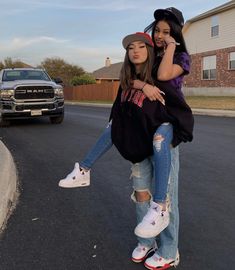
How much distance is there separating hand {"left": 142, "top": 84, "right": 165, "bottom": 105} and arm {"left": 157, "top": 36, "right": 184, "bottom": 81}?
9 centimetres

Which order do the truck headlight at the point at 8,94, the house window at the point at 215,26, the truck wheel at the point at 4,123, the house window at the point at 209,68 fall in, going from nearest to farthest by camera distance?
the truck headlight at the point at 8,94, the truck wheel at the point at 4,123, the house window at the point at 215,26, the house window at the point at 209,68

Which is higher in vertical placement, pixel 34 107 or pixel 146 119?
pixel 146 119

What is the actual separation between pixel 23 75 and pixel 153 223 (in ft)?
40.8

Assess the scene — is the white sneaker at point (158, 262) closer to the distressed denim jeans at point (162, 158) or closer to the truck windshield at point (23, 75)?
the distressed denim jeans at point (162, 158)

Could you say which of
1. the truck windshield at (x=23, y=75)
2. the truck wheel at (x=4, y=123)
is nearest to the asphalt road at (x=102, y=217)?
the truck wheel at (x=4, y=123)

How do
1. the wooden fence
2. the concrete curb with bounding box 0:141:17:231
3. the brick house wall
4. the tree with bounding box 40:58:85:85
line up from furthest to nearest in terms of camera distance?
the tree with bounding box 40:58:85:85
the wooden fence
the brick house wall
the concrete curb with bounding box 0:141:17:231

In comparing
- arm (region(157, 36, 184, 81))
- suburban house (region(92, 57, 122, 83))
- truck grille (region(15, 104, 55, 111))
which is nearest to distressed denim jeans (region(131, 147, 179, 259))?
arm (region(157, 36, 184, 81))

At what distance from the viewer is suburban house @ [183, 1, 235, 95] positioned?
32219 millimetres

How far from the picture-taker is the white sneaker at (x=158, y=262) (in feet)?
11.2

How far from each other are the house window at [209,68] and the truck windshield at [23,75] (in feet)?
70.9

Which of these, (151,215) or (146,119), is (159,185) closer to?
(151,215)

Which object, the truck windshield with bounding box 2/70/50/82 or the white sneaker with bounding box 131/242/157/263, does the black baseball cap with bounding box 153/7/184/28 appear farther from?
the truck windshield with bounding box 2/70/50/82

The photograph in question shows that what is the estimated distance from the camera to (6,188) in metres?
5.26

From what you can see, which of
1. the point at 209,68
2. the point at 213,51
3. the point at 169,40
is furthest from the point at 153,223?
the point at 209,68
